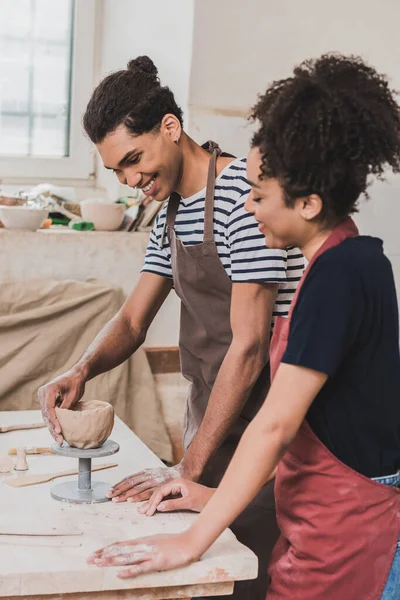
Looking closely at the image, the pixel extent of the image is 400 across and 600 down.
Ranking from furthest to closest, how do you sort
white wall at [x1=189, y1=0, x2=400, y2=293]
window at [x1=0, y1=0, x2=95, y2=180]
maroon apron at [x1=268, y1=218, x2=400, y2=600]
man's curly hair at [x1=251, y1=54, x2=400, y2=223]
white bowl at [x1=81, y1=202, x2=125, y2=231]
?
window at [x1=0, y1=0, x2=95, y2=180] < white bowl at [x1=81, y1=202, x2=125, y2=231] < white wall at [x1=189, y1=0, x2=400, y2=293] < maroon apron at [x1=268, y1=218, x2=400, y2=600] < man's curly hair at [x1=251, y1=54, x2=400, y2=223]

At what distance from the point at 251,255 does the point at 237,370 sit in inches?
10.0

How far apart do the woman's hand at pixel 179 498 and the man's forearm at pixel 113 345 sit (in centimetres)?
56

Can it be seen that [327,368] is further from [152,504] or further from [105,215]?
[105,215]

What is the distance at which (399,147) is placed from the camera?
1358 millimetres

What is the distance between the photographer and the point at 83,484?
1.75 meters

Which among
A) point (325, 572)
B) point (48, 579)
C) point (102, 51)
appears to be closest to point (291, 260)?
point (325, 572)

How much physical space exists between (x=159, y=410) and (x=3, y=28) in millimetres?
1832

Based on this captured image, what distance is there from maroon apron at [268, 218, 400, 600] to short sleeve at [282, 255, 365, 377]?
0.07 m

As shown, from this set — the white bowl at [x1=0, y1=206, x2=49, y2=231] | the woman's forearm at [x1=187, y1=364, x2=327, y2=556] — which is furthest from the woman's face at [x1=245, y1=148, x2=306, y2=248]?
the white bowl at [x1=0, y1=206, x2=49, y2=231]

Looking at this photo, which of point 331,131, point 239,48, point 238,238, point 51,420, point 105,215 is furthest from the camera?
point 105,215

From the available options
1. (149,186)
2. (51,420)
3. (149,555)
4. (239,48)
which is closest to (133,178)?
(149,186)

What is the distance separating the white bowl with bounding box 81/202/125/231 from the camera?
11.8ft

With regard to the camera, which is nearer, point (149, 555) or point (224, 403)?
point (149, 555)

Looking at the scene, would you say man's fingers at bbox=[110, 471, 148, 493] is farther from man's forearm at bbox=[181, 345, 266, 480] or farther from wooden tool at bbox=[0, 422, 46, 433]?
wooden tool at bbox=[0, 422, 46, 433]
